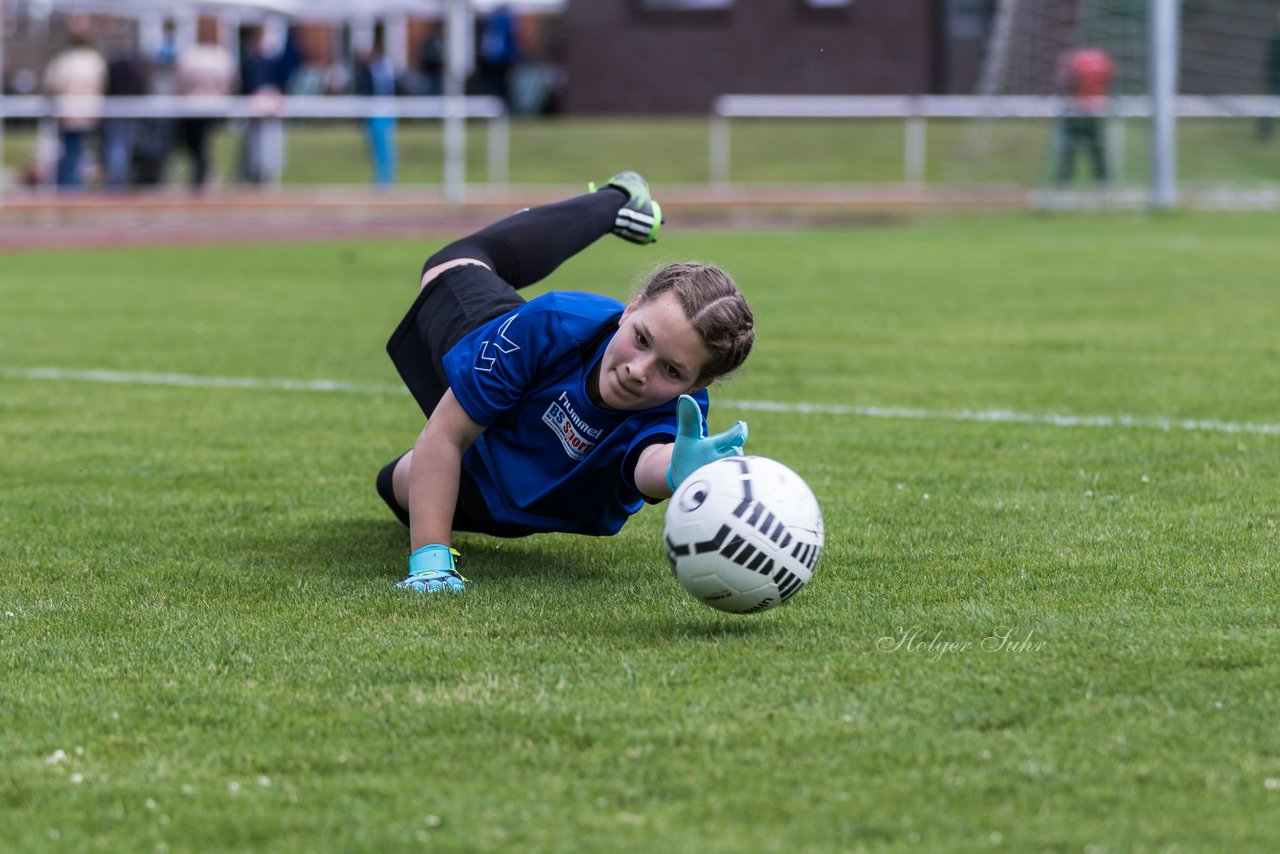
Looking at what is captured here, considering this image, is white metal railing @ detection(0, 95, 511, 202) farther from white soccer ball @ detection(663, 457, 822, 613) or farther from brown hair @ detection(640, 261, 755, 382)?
white soccer ball @ detection(663, 457, 822, 613)

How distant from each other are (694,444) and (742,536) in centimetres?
40

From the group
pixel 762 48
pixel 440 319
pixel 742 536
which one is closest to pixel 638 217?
pixel 440 319

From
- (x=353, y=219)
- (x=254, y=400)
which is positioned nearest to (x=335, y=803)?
(x=254, y=400)

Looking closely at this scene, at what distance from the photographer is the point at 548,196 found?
22172mm

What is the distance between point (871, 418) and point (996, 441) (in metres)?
0.74

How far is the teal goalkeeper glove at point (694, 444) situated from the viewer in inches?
168

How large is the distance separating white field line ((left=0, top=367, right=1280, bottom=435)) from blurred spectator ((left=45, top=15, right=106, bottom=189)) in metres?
12.5

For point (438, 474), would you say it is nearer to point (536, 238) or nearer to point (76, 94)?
point (536, 238)

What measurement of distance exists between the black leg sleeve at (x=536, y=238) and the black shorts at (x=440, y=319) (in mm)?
192

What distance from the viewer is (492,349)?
→ 4.61 m

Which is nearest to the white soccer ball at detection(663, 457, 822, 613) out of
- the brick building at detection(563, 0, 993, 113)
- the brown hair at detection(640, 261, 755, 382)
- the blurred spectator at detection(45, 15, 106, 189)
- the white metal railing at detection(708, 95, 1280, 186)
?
the brown hair at detection(640, 261, 755, 382)

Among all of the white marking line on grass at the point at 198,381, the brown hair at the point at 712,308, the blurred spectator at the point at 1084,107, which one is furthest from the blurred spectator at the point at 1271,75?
the brown hair at the point at 712,308

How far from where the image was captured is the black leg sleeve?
586 cm

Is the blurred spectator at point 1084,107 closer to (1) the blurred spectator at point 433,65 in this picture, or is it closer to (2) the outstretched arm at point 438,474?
(1) the blurred spectator at point 433,65
